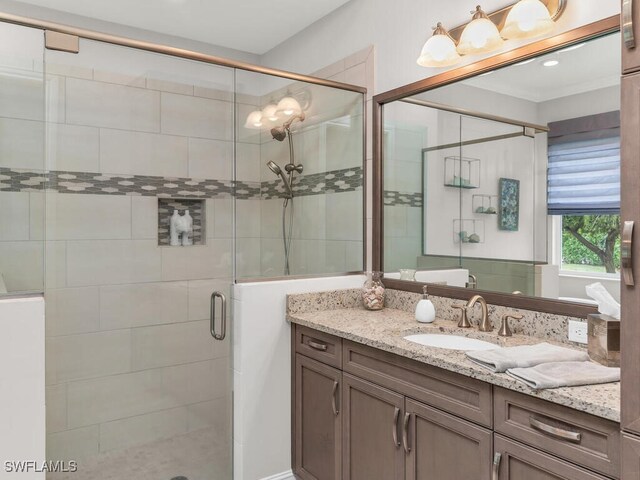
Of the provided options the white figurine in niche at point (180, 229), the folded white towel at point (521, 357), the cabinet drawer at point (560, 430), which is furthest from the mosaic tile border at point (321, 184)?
the cabinet drawer at point (560, 430)

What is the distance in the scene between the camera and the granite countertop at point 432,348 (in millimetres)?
1227

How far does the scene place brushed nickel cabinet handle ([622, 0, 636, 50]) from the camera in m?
1.10

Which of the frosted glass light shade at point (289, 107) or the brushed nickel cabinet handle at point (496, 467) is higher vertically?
the frosted glass light shade at point (289, 107)

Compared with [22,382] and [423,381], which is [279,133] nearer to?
[423,381]

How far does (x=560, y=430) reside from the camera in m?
1.28

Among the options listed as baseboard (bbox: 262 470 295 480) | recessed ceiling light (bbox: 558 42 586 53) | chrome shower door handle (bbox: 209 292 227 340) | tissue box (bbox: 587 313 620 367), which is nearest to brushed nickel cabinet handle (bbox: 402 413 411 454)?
tissue box (bbox: 587 313 620 367)

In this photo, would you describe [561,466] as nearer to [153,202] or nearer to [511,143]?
[511,143]

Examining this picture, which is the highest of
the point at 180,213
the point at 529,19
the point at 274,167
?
the point at 529,19

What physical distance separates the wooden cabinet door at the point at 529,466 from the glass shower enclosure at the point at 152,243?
1.41 metres

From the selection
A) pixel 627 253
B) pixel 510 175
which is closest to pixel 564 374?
pixel 627 253

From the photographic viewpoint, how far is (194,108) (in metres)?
2.40

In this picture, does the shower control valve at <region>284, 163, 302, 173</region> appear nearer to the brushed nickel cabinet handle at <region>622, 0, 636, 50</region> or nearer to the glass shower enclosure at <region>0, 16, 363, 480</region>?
the glass shower enclosure at <region>0, 16, 363, 480</region>

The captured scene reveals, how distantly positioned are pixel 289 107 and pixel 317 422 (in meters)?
1.66

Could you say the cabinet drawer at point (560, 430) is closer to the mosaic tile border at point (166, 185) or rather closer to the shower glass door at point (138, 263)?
the shower glass door at point (138, 263)
